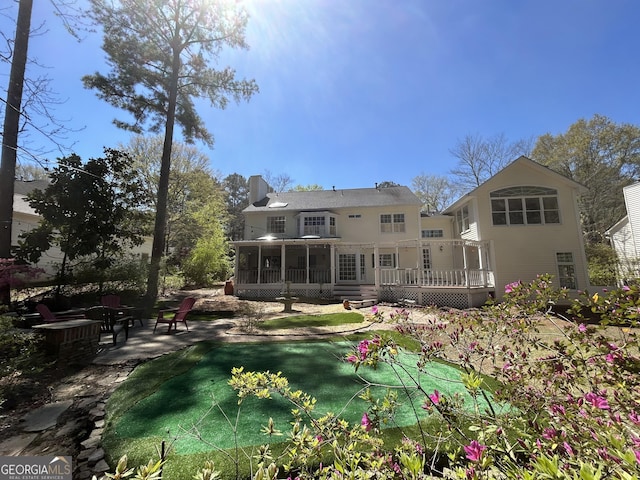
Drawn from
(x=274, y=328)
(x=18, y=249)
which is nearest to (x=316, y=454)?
(x=274, y=328)

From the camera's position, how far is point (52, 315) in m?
6.76

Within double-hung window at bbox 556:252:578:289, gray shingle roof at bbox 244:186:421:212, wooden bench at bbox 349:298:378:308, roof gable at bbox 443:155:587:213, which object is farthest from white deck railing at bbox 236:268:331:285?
double-hung window at bbox 556:252:578:289

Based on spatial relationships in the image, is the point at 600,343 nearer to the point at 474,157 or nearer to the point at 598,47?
the point at 598,47

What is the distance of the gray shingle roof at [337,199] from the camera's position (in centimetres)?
2002

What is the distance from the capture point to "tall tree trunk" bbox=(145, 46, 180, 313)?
12344 millimetres

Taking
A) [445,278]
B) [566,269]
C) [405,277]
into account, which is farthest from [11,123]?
[566,269]

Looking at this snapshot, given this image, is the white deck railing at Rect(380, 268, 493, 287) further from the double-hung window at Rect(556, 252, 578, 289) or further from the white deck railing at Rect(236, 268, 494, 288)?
the double-hung window at Rect(556, 252, 578, 289)

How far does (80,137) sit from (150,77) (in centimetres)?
1122

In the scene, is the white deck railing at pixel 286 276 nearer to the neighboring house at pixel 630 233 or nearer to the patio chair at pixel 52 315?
the patio chair at pixel 52 315

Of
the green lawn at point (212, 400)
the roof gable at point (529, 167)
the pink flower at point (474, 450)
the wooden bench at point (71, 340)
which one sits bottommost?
the green lawn at point (212, 400)

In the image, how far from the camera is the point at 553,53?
31.6 feet

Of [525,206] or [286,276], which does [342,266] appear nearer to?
[286,276]

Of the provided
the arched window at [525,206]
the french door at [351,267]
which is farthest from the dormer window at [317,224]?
the arched window at [525,206]

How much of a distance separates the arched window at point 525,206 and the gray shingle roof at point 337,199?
17.9ft
